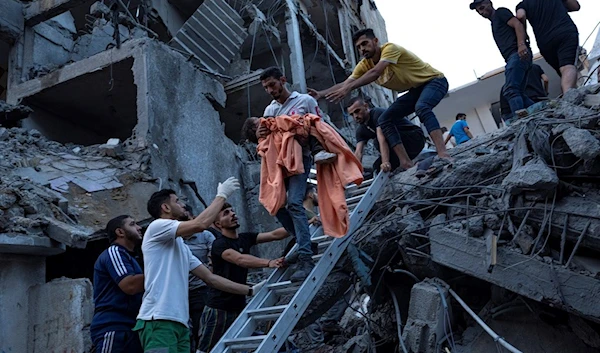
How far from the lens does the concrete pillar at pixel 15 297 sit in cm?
485

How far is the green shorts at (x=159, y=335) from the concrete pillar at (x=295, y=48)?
34.0ft

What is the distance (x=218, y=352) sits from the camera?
384 centimetres

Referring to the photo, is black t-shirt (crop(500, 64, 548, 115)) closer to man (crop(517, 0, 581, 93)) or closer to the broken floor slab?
man (crop(517, 0, 581, 93))

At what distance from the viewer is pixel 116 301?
12.2 feet

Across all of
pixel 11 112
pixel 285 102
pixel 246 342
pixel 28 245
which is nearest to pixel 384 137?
pixel 285 102

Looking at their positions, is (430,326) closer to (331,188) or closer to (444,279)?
(444,279)

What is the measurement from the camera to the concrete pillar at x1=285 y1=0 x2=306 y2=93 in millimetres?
13525

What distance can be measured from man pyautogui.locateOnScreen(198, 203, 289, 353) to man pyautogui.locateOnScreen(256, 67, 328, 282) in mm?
303

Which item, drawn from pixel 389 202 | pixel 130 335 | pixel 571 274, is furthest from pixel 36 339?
pixel 571 274

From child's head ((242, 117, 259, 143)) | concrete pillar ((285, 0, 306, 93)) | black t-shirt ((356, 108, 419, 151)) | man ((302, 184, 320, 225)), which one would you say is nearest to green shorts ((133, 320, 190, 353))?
child's head ((242, 117, 259, 143))

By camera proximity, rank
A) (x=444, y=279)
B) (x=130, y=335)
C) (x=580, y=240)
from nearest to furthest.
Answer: (x=130, y=335) → (x=580, y=240) → (x=444, y=279)

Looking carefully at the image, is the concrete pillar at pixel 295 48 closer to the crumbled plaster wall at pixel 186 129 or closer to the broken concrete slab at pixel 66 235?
the crumbled plaster wall at pixel 186 129

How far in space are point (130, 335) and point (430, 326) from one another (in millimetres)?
2391

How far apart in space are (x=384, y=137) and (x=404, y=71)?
775mm
